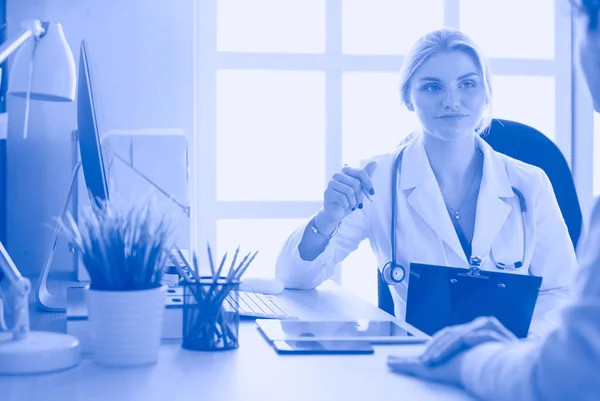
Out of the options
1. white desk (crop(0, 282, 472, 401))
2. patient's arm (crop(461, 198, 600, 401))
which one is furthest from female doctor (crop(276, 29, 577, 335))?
patient's arm (crop(461, 198, 600, 401))

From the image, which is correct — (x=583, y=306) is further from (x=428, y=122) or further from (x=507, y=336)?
(x=428, y=122)

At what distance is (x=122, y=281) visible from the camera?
35.0 inches

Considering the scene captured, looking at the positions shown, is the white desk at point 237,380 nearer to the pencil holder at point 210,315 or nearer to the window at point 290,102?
the pencil holder at point 210,315

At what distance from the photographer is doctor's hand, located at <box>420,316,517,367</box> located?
0.83 m

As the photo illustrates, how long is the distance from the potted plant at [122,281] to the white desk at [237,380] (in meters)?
0.03

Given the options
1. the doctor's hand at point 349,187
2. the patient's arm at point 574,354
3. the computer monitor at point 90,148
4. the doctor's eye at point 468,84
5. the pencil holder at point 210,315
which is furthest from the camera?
the doctor's eye at point 468,84

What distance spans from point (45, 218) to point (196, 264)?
5.07ft

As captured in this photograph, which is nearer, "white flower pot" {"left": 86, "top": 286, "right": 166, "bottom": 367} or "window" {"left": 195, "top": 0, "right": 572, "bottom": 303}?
"white flower pot" {"left": 86, "top": 286, "right": 166, "bottom": 367}

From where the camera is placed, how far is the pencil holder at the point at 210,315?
3.21ft

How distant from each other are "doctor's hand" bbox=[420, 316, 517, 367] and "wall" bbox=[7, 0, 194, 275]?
5.55ft

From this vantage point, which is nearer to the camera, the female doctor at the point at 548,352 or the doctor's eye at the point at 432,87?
the female doctor at the point at 548,352

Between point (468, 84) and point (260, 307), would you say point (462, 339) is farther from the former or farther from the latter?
point (468, 84)

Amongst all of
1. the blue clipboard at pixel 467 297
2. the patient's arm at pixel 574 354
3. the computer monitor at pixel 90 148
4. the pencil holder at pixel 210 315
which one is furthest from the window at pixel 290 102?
the patient's arm at pixel 574 354

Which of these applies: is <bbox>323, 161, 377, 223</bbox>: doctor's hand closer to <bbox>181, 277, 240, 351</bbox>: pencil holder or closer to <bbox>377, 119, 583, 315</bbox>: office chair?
<bbox>377, 119, 583, 315</bbox>: office chair
